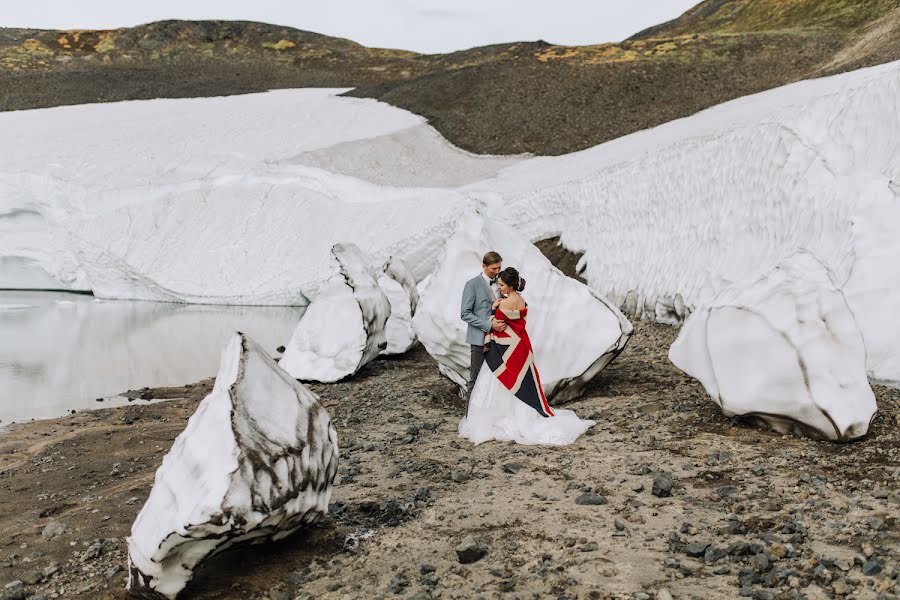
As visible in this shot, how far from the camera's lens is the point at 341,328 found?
11.2 meters

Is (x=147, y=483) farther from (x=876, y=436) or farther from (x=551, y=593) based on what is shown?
(x=876, y=436)

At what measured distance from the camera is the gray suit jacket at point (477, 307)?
6789 millimetres

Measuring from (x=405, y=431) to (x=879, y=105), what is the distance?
6553 millimetres

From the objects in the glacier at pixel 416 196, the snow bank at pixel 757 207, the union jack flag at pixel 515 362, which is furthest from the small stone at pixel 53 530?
the snow bank at pixel 757 207

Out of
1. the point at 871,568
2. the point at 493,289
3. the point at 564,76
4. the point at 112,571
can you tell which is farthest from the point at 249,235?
the point at 871,568

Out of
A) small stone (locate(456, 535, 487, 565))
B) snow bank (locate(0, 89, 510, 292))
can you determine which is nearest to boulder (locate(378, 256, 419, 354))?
small stone (locate(456, 535, 487, 565))

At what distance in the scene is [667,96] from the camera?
90.3ft

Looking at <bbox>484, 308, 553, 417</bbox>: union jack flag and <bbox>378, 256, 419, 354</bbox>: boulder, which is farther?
<bbox>378, 256, 419, 354</bbox>: boulder

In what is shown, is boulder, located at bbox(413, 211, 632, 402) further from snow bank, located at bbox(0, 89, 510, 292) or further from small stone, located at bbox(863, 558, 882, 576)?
snow bank, located at bbox(0, 89, 510, 292)

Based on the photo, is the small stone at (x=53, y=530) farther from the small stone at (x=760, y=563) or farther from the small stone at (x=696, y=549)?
the small stone at (x=760, y=563)

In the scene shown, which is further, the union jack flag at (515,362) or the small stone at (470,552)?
the union jack flag at (515,362)

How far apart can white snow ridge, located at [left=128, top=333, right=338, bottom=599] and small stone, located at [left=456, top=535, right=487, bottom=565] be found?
0.93 metres

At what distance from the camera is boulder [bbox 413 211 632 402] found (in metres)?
7.82

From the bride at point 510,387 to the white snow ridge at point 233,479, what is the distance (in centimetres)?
213
